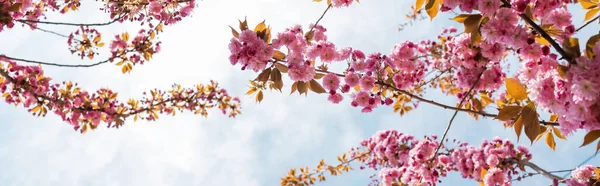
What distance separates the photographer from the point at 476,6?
179 cm

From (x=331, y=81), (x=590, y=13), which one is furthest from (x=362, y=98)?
(x=590, y=13)

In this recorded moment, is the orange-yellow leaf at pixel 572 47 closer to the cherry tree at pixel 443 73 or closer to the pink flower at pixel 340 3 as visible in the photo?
the cherry tree at pixel 443 73

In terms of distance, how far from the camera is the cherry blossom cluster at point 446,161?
11.3ft

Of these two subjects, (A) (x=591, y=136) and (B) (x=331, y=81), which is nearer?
(A) (x=591, y=136)

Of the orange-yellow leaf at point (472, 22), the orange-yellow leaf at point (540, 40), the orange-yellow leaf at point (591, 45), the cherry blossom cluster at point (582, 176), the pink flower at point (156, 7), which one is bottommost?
the orange-yellow leaf at point (591, 45)

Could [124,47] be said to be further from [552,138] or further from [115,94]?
[552,138]

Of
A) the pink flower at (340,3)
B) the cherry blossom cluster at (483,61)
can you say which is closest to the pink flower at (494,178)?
the cherry blossom cluster at (483,61)

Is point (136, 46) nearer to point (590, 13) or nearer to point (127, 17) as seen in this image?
point (127, 17)

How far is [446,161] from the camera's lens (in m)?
4.20

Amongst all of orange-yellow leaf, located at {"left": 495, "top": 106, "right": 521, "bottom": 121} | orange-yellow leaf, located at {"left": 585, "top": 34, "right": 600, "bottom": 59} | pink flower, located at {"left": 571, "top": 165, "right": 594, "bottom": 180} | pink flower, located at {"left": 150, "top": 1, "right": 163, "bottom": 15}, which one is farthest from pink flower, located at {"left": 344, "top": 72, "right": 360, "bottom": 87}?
pink flower, located at {"left": 150, "top": 1, "right": 163, "bottom": 15}

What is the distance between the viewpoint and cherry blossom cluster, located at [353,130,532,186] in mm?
3432

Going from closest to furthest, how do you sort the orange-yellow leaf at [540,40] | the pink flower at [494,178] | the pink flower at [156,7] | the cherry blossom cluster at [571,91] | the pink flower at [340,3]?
the cherry blossom cluster at [571,91], the orange-yellow leaf at [540,40], the pink flower at [340,3], the pink flower at [494,178], the pink flower at [156,7]

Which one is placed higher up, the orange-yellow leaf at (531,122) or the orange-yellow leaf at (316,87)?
the orange-yellow leaf at (316,87)

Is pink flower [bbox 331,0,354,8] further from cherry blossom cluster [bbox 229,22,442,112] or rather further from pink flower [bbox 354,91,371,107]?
pink flower [bbox 354,91,371,107]
